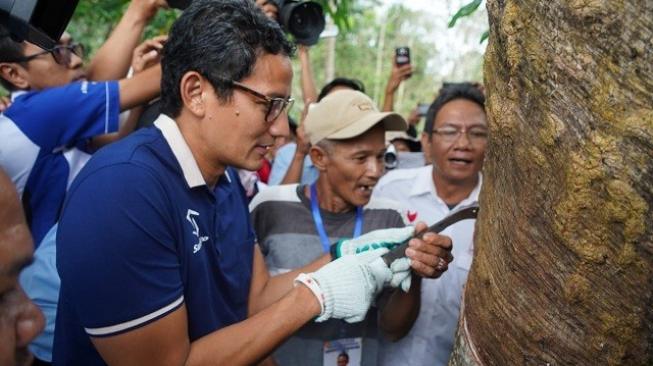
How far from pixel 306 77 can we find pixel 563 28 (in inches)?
143

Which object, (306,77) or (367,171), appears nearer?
(367,171)

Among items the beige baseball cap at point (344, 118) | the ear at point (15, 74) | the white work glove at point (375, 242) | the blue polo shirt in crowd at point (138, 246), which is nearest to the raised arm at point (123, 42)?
the ear at point (15, 74)

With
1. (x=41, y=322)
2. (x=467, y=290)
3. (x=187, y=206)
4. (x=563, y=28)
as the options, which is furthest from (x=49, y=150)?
(x=563, y=28)

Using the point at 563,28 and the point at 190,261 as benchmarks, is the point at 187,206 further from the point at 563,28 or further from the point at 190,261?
the point at 563,28

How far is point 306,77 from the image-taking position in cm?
429

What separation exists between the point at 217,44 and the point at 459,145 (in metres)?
1.54

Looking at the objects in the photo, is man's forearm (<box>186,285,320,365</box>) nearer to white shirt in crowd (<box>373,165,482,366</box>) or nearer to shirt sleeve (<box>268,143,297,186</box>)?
white shirt in crowd (<box>373,165,482,366</box>)

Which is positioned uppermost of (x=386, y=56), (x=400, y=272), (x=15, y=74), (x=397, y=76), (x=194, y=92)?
(x=194, y=92)

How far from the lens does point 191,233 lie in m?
1.51

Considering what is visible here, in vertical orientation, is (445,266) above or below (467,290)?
below

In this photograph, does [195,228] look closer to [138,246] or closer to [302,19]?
[138,246]

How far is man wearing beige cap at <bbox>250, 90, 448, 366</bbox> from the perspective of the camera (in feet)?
7.14

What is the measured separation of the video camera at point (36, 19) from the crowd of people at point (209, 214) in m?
0.10

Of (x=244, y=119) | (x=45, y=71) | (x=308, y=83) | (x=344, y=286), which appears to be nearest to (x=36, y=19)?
(x=244, y=119)
